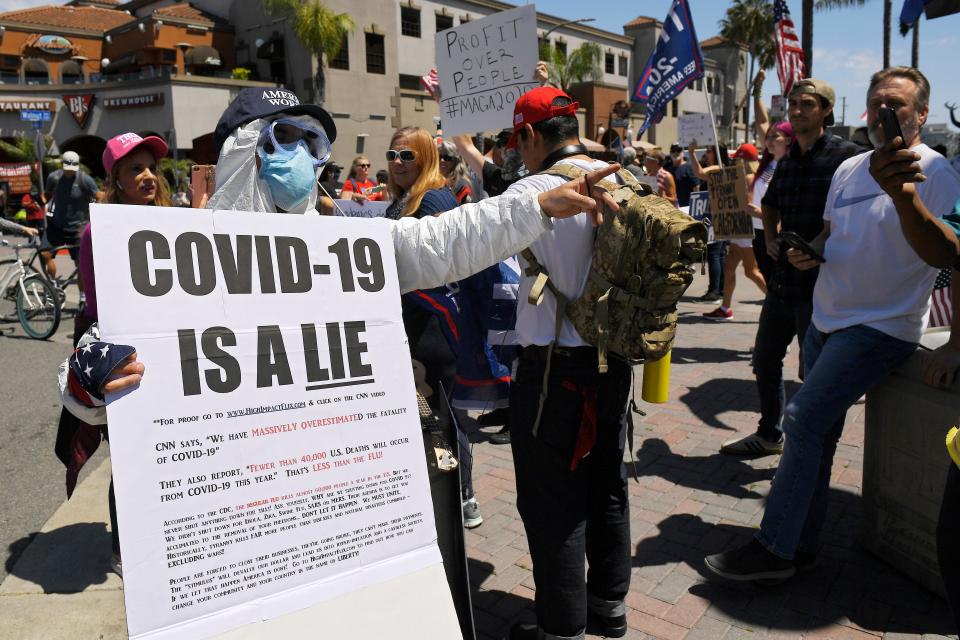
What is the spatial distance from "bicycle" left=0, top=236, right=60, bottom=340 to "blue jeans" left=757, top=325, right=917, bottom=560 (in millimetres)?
8740

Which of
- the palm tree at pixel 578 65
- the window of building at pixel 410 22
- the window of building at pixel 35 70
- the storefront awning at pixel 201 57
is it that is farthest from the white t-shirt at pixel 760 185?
the palm tree at pixel 578 65

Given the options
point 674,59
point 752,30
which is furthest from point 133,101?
point 752,30

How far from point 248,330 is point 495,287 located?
230 cm

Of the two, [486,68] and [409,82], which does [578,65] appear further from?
[486,68]

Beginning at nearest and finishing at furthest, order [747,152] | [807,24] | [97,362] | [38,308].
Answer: [97,362], [747,152], [38,308], [807,24]

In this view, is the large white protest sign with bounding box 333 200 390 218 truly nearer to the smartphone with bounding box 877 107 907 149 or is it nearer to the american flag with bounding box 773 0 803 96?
the smartphone with bounding box 877 107 907 149

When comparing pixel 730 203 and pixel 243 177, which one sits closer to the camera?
pixel 243 177

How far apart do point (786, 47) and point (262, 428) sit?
9.77m

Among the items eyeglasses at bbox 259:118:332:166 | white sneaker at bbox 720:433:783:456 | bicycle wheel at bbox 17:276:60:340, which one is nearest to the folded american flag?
eyeglasses at bbox 259:118:332:166

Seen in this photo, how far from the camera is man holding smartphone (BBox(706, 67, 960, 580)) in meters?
2.75

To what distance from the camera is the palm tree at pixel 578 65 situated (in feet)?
167

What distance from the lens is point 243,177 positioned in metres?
2.03

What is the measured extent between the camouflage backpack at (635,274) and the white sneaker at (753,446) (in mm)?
2464

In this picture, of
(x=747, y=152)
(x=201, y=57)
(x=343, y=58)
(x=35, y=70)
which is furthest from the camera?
(x=35, y=70)
